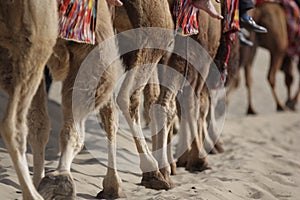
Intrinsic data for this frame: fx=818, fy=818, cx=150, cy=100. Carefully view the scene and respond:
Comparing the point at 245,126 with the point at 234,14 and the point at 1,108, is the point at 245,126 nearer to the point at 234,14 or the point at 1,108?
the point at 234,14

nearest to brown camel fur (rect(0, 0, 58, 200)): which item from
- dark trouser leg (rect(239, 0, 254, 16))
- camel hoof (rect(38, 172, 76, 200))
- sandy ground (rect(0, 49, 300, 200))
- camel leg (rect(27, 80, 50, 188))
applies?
camel hoof (rect(38, 172, 76, 200))

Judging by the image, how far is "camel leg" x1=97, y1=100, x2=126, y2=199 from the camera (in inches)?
253

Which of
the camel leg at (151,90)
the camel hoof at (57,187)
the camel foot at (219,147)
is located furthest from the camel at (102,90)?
the camel foot at (219,147)

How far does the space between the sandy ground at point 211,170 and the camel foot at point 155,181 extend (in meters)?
0.08

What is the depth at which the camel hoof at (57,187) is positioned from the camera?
5363 mm

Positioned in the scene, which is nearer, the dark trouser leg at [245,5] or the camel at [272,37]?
the dark trouser leg at [245,5]

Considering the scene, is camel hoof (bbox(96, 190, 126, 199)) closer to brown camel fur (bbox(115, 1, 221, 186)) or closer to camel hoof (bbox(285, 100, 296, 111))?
brown camel fur (bbox(115, 1, 221, 186))

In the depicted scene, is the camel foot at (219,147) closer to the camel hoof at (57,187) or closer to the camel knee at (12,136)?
the camel hoof at (57,187)

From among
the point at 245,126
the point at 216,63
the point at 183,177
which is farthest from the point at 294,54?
the point at 183,177

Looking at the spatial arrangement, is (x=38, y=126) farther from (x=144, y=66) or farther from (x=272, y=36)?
(x=272, y=36)

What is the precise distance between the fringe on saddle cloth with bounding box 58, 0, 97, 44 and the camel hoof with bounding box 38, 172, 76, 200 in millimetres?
929

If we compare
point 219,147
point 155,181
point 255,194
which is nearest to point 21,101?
point 155,181

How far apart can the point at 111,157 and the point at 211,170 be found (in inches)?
86.1

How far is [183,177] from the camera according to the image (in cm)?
789
